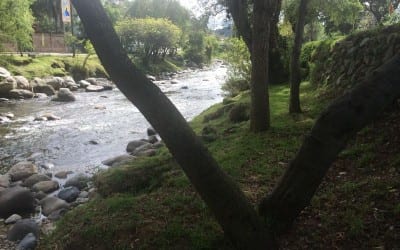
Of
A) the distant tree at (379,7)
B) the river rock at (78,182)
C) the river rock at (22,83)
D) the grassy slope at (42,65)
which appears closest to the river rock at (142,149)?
the river rock at (78,182)

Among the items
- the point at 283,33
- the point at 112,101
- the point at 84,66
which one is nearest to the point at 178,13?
the point at 84,66

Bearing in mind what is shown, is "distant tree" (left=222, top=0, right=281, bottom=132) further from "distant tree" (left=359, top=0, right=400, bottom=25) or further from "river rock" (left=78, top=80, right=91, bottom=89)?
"distant tree" (left=359, top=0, right=400, bottom=25)

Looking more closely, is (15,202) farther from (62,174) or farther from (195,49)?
(195,49)

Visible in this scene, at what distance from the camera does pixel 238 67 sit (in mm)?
17375

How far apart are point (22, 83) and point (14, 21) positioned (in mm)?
5613

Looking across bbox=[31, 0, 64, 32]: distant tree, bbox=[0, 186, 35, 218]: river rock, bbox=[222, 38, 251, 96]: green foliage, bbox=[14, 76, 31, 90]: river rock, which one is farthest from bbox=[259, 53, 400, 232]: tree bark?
bbox=[31, 0, 64, 32]: distant tree

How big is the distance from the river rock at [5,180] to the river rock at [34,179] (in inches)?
14.9

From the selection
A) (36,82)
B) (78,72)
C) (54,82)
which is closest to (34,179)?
(36,82)

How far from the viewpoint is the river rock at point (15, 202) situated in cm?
789

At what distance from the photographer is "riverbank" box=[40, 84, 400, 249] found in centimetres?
437

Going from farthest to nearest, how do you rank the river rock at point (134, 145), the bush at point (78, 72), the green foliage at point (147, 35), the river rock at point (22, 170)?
the green foliage at point (147, 35)
the bush at point (78, 72)
the river rock at point (134, 145)
the river rock at point (22, 170)

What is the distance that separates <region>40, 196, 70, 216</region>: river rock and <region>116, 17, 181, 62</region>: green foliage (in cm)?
3116

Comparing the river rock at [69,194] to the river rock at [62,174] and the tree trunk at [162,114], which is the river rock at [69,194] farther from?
the tree trunk at [162,114]

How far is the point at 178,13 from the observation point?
2074 inches
